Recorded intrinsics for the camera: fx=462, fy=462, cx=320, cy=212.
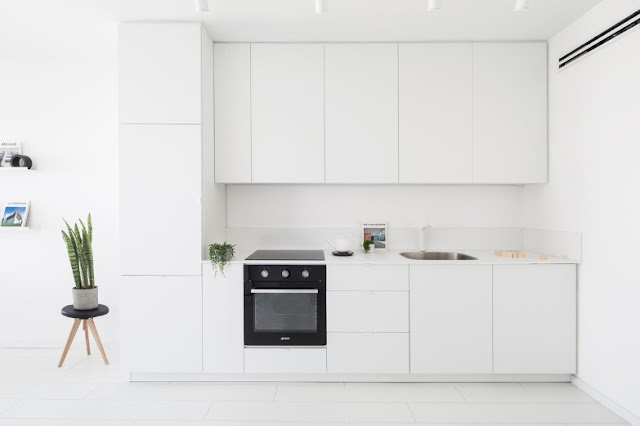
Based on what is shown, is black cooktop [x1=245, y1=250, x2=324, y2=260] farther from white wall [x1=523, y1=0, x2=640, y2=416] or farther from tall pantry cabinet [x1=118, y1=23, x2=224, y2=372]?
white wall [x1=523, y1=0, x2=640, y2=416]

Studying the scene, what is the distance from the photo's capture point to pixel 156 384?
10.4 ft

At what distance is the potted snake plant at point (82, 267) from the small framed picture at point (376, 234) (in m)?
2.15

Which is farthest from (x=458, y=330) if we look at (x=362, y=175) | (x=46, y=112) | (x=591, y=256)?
(x=46, y=112)

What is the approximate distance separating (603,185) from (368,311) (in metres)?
1.67

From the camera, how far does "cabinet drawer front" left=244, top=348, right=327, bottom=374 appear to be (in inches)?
124

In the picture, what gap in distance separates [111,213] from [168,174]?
1.14 metres

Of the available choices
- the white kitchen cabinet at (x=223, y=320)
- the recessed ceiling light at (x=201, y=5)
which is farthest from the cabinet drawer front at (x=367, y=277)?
the recessed ceiling light at (x=201, y=5)

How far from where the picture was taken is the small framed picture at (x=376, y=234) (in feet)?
12.6

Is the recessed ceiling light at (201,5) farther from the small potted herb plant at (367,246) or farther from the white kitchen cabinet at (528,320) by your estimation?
the white kitchen cabinet at (528,320)

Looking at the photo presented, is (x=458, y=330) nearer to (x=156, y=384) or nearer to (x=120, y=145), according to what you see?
(x=156, y=384)

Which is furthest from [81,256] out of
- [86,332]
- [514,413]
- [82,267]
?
[514,413]

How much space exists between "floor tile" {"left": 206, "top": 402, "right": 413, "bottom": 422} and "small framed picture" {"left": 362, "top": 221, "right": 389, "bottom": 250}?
1.35 meters

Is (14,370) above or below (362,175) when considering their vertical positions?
below

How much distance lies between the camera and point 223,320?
316 cm
